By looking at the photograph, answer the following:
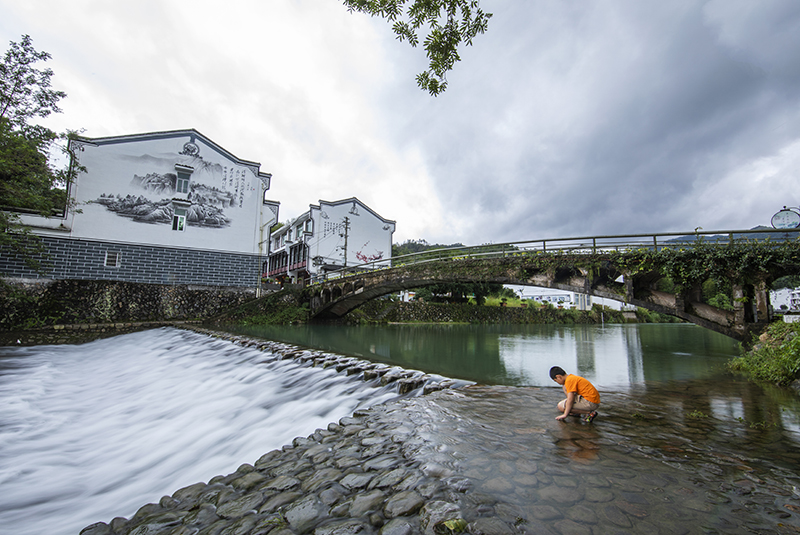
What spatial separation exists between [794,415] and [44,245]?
33.0 meters

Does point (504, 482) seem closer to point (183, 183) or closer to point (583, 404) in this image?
point (583, 404)

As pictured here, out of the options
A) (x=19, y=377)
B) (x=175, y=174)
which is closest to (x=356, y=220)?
(x=175, y=174)

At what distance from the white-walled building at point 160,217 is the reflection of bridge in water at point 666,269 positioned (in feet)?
56.3

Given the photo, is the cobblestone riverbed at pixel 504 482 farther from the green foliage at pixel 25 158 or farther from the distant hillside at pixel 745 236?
the green foliage at pixel 25 158

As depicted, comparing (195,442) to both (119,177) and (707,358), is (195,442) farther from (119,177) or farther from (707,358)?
(119,177)

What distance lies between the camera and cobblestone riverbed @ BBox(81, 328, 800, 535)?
2.50 m

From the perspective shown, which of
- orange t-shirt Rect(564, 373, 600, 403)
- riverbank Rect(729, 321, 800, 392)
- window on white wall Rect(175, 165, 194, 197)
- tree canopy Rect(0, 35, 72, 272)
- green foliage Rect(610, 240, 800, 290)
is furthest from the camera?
window on white wall Rect(175, 165, 194, 197)

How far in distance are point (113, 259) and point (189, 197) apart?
6527mm

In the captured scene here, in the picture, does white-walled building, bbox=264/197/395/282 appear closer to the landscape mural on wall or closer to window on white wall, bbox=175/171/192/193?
the landscape mural on wall

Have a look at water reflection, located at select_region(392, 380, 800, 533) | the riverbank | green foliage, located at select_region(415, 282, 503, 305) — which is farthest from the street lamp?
green foliage, located at select_region(415, 282, 503, 305)

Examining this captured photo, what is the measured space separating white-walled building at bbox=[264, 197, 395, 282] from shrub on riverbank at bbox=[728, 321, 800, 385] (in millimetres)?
31230

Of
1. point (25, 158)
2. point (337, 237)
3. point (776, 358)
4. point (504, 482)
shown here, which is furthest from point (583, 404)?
point (337, 237)

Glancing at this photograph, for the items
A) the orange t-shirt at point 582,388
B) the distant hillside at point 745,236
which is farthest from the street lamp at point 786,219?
the orange t-shirt at point 582,388

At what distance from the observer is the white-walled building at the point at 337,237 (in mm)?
40531
